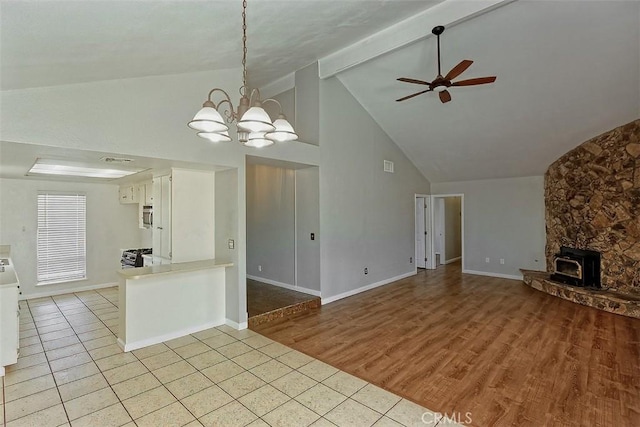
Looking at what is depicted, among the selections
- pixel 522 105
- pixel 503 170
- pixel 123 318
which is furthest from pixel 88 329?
pixel 503 170

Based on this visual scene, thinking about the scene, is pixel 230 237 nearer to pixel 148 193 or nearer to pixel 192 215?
pixel 192 215

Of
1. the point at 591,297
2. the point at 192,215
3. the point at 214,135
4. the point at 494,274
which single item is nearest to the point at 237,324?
the point at 192,215

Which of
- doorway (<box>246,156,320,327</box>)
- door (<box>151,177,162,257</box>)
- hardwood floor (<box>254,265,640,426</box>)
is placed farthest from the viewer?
doorway (<box>246,156,320,327</box>)

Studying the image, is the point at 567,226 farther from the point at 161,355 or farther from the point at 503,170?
the point at 161,355

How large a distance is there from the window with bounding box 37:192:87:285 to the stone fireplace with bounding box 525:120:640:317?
9.29 metres

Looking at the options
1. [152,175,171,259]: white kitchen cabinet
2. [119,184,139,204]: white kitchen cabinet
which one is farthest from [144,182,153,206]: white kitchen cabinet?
[152,175,171,259]: white kitchen cabinet

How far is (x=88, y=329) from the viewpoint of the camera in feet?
13.8

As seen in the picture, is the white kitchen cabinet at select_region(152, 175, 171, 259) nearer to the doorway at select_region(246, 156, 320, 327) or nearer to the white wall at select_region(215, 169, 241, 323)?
the white wall at select_region(215, 169, 241, 323)

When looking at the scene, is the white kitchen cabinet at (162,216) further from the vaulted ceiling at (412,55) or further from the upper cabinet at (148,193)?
the vaulted ceiling at (412,55)

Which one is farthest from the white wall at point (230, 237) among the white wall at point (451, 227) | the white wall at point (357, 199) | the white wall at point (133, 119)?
the white wall at point (451, 227)

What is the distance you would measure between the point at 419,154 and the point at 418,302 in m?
3.53

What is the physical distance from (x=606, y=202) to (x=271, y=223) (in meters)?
6.20

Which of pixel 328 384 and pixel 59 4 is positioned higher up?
pixel 59 4

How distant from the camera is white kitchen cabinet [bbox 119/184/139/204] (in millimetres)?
6035
